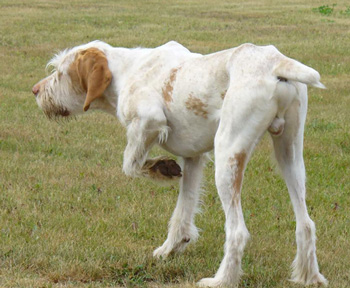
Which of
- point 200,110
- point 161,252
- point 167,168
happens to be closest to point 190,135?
point 200,110

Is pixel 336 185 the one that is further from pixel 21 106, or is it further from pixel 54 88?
pixel 21 106

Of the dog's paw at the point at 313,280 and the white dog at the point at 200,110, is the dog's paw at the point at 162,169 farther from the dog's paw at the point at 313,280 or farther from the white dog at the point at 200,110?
the dog's paw at the point at 313,280

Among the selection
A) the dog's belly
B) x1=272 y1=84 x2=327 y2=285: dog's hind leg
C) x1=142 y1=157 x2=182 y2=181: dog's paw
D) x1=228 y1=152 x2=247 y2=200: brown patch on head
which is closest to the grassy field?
x1=272 y1=84 x2=327 y2=285: dog's hind leg

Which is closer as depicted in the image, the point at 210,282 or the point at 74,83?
the point at 210,282

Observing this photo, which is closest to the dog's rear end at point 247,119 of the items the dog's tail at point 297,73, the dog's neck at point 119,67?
the dog's tail at point 297,73

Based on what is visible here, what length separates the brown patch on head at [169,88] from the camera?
5.27m

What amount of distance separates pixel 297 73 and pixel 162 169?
150 cm

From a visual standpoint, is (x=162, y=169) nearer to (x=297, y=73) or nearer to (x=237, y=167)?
(x=237, y=167)

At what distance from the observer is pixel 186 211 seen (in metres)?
5.96

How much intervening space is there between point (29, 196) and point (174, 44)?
99.1 inches

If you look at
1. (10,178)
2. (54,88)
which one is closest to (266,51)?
(54,88)

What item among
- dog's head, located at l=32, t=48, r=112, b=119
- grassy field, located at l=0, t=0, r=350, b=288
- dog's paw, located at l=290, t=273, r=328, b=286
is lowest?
grassy field, located at l=0, t=0, r=350, b=288

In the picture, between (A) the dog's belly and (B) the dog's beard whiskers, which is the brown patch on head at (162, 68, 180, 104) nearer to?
(A) the dog's belly

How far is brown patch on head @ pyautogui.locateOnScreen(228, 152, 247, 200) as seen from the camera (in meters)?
4.79
